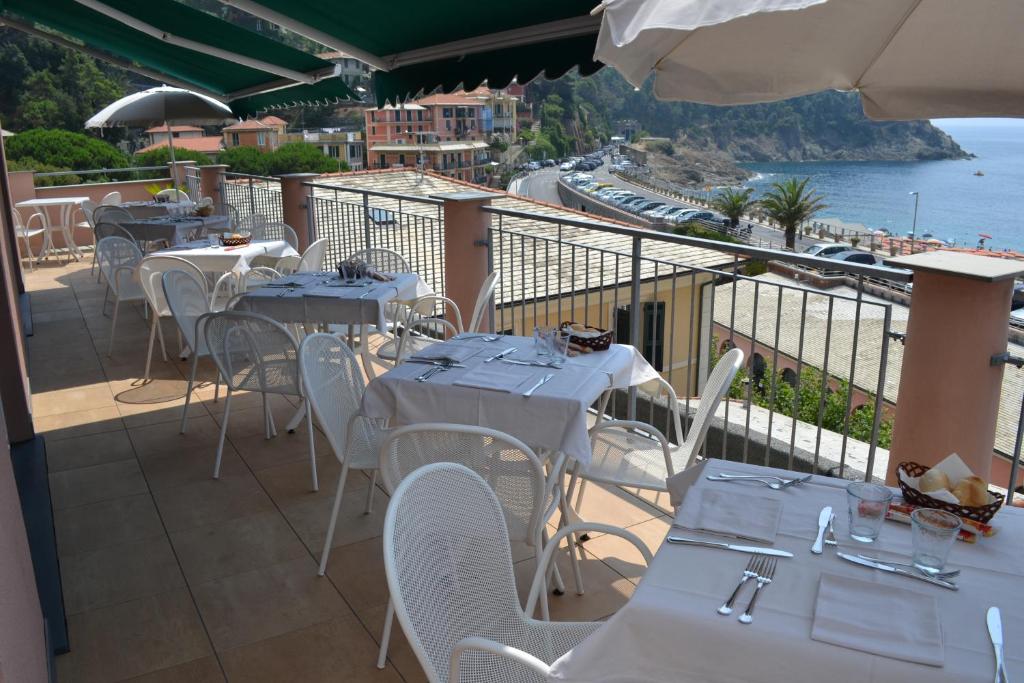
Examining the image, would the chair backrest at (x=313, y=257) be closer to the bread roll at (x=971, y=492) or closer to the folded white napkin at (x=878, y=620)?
the bread roll at (x=971, y=492)

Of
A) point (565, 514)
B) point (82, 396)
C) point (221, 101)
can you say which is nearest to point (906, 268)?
point (565, 514)

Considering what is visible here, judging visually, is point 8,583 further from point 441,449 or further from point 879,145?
point 879,145

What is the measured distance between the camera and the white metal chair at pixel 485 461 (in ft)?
7.84

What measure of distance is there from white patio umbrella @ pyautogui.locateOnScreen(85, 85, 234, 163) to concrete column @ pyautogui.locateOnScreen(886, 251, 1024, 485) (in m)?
7.86

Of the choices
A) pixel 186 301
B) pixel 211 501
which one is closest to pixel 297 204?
pixel 186 301

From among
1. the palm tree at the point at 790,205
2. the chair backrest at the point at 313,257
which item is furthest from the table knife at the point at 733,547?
the palm tree at the point at 790,205

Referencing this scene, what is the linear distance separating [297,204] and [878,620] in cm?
788

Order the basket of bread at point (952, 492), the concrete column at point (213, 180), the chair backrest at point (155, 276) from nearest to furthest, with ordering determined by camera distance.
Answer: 1. the basket of bread at point (952, 492)
2. the chair backrest at point (155, 276)
3. the concrete column at point (213, 180)

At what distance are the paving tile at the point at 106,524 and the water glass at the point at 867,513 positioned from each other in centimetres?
298

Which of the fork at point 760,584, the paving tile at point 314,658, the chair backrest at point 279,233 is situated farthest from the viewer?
the chair backrest at point 279,233

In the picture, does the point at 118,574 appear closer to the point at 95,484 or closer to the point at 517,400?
the point at 95,484

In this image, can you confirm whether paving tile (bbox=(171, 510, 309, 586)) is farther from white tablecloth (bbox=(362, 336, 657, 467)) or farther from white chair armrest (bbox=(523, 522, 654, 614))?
white chair armrest (bbox=(523, 522, 654, 614))

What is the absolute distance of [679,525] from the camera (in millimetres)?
1835

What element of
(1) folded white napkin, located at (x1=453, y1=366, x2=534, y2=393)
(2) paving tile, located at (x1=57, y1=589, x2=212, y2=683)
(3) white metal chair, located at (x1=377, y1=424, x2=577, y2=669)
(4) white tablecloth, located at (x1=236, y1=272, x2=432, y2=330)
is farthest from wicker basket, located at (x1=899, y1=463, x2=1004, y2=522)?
(4) white tablecloth, located at (x1=236, y1=272, x2=432, y2=330)
